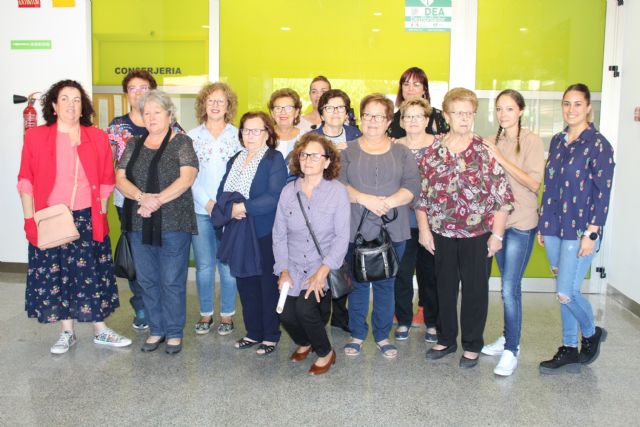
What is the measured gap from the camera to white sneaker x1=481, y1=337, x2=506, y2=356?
3932 millimetres

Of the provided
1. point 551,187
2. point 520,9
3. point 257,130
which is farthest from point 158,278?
point 520,9

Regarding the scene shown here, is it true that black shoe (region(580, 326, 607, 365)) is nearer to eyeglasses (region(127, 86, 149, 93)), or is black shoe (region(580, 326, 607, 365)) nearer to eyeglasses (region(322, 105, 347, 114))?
eyeglasses (region(322, 105, 347, 114))

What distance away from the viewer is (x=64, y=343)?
3.91 metres

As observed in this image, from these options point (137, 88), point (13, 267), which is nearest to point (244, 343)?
point (137, 88)

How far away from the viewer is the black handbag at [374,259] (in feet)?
11.7

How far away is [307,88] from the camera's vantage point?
225 inches

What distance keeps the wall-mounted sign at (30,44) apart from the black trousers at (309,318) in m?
3.81

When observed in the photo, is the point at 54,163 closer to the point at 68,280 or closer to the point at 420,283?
the point at 68,280

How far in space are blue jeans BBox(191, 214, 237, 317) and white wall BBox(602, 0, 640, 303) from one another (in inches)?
132

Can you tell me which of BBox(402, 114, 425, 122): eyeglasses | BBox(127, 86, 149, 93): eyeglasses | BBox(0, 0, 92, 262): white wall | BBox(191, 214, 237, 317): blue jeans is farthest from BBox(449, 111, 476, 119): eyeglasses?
BBox(0, 0, 92, 262): white wall

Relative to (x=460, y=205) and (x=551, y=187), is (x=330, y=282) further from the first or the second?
(x=551, y=187)

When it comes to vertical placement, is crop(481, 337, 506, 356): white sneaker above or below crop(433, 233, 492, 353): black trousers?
below

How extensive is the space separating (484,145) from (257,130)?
1368mm

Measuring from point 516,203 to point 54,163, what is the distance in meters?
2.83
